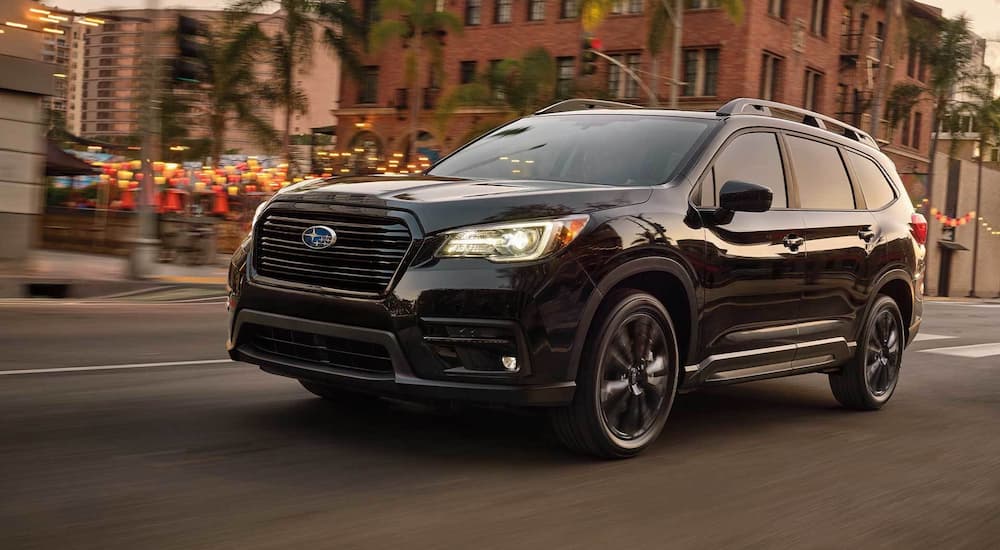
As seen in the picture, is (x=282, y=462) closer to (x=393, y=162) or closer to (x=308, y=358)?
(x=308, y=358)

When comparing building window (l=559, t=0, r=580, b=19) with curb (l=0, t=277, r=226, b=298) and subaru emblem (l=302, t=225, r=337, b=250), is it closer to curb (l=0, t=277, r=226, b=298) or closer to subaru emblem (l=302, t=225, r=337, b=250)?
curb (l=0, t=277, r=226, b=298)

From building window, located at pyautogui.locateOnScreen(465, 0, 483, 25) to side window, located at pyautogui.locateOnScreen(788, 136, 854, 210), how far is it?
1739 inches

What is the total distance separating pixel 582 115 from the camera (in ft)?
22.7

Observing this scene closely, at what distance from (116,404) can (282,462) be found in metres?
1.64

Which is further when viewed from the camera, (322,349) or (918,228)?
(918,228)

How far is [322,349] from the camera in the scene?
5.20m

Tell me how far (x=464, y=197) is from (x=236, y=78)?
3702cm

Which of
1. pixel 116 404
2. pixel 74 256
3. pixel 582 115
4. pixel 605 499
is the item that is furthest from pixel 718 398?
pixel 74 256

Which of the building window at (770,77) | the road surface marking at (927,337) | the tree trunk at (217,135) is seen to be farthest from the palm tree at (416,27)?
the road surface marking at (927,337)

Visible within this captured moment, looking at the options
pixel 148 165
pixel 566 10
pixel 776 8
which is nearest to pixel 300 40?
pixel 566 10

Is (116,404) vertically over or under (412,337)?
under

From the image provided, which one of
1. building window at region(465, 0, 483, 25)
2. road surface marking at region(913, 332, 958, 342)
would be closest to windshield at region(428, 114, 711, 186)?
road surface marking at region(913, 332, 958, 342)

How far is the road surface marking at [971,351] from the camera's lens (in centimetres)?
1244

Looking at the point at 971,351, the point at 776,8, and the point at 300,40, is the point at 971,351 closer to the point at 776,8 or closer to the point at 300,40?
the point at 300,40
